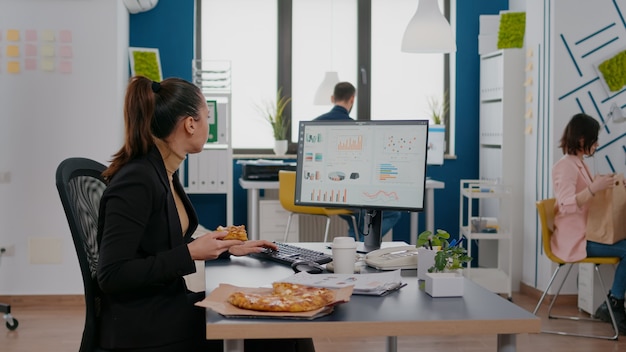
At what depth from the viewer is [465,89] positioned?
6797 mm

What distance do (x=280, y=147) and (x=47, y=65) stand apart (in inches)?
78.7

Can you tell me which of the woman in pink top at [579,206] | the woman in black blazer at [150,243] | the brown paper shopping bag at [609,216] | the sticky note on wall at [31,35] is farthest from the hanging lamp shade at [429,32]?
the woman in black blazer at [150,243]

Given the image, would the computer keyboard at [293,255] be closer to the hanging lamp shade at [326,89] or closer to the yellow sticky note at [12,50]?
the yellow sticky note at [12,50]

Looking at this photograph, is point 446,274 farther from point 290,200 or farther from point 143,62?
point 143,62

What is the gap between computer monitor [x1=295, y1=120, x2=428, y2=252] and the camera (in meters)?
2.71

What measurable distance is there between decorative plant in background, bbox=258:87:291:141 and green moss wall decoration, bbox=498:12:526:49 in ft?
6.05

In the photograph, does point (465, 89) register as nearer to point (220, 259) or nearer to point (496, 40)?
point (496, 40)

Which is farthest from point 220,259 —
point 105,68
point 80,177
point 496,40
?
point 496,40

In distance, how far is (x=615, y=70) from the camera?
5324mm

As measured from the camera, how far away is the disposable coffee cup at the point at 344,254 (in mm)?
2297

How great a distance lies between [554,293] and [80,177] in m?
3.89

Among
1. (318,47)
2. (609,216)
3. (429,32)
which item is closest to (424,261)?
(609,216)

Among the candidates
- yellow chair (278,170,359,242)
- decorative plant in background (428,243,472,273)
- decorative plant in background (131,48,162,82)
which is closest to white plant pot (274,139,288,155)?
yellow chair (278,170,359,242)

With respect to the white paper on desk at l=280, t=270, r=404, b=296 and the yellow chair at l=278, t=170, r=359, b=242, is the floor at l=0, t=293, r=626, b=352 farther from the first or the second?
the white paper on desk at l=280, t=270, r=404, b=296
